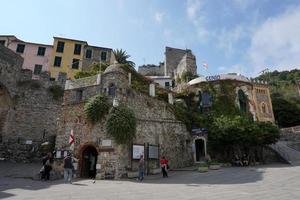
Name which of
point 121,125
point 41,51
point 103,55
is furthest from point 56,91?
point 121,125

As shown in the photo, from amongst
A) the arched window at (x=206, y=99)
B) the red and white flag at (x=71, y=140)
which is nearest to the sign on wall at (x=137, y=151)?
the red and white flag at (x=71, y=140)

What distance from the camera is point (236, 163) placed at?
2181 centimetres

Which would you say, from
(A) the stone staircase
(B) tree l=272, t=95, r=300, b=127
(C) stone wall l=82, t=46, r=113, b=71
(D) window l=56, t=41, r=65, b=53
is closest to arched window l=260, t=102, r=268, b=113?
(B) tree l=272, t=95, r=300, b=127

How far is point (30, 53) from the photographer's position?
3881 centimetres

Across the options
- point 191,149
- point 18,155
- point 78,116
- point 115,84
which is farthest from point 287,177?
point 18,155

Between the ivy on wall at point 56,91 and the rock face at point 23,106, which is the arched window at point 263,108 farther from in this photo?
the rock face at point 23,106

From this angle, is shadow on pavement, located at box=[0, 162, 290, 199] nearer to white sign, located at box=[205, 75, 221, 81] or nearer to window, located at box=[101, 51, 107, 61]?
white sign, located at box=[205, 75, 221, 81]

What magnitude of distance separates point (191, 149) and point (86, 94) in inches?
433

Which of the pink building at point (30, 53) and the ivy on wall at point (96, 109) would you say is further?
the pink building at point (30, 53)

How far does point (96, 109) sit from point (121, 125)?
2229 millimetres

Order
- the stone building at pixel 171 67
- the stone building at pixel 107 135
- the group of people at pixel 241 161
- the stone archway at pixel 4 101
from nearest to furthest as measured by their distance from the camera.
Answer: the stone building at pixel 107 135, the group of people at pixel 241 161, the stone archway at pixel 4 101, the stone building at pixel 171 67

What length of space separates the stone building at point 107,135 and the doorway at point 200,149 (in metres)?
1.62

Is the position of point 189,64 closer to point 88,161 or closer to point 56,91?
point 56,91

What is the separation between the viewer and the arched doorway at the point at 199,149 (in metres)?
23.4
